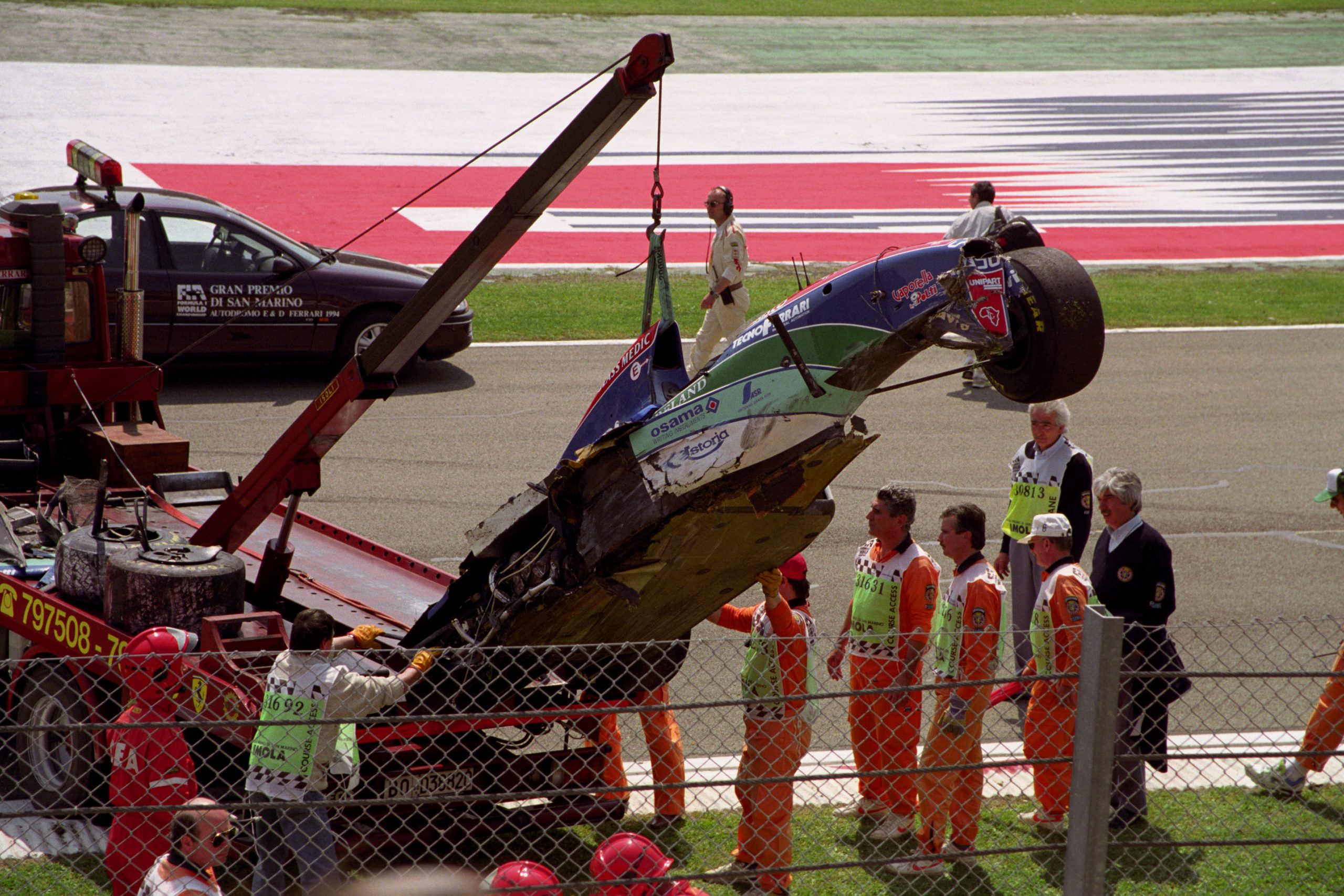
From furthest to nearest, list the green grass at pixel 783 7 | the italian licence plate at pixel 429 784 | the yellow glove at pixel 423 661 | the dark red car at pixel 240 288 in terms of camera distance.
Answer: the green grass at pixel 783 7, the dark red car at pixel 240 288, the italian licence plate at pixel 429 784, the yellow glove at pixel 423 661

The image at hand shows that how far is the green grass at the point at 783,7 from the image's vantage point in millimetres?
37188

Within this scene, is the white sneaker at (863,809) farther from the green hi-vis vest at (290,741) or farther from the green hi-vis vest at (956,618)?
the green hi-vis vest at (290,741)

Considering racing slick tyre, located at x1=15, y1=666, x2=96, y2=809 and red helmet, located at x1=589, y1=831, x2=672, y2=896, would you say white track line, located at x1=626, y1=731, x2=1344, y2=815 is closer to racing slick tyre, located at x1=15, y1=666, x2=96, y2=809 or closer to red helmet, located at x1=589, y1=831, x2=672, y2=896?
red helmet, located at x1=589, y1=831, x2=672, y2=896

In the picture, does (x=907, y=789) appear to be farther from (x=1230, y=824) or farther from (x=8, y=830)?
(x=8, y=830)

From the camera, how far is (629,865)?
4.16 metres

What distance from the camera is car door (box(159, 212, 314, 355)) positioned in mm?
13336

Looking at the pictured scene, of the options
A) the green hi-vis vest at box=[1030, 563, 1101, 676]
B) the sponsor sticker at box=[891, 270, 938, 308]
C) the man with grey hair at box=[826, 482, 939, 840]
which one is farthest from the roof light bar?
the green hi-vis vest at box=[1030, 563, 1101, 676]

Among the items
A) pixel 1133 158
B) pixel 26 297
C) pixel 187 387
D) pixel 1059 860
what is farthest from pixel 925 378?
pixel 1133 158

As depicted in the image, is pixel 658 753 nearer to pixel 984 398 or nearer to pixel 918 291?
pixel 918 291

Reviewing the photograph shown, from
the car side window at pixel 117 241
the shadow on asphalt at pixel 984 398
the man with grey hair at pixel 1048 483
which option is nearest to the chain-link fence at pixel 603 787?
the man with grey hair at pixel 1048 483

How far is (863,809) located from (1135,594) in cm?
161

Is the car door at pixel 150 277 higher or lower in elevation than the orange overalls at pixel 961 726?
higher

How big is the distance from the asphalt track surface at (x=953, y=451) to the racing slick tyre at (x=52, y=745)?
1621 millimetres

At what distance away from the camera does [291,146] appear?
25.3m
